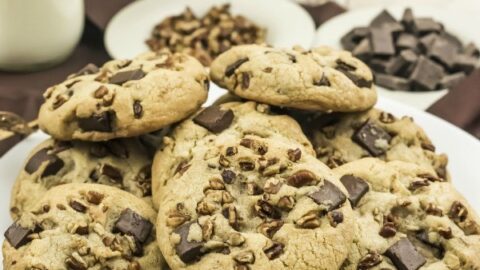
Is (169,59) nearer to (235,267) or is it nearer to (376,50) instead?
(235,267)

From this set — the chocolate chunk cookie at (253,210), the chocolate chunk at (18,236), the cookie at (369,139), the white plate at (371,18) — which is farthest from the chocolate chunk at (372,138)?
the white plate at (371,18)

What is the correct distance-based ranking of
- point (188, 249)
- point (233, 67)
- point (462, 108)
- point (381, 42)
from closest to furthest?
point (188, 249) < point (233, 67) < point (462, 108) < point (381, 42)

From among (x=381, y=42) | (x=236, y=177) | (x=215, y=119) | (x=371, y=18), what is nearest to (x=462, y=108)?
(x=381, y=42)

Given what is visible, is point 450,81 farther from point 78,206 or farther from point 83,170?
point 78,206

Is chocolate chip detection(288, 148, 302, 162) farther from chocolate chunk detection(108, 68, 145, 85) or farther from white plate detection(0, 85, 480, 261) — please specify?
white plate detection(0, 85, 480, 261)

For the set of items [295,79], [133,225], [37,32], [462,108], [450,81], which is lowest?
[37,32]

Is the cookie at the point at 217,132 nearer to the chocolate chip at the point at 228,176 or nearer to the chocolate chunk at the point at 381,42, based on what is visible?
the chocolate chip at the point at 228,176
